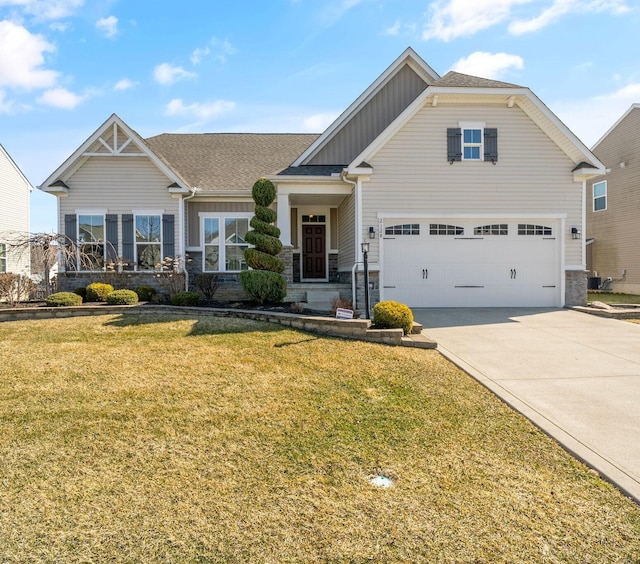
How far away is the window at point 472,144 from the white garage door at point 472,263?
187 centimetres

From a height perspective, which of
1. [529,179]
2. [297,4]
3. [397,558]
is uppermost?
[297,4]

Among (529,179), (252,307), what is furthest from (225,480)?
(529,179)

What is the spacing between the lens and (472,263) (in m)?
12.2

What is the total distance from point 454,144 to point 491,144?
1099mm

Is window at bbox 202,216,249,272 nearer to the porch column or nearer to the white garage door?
the porch column

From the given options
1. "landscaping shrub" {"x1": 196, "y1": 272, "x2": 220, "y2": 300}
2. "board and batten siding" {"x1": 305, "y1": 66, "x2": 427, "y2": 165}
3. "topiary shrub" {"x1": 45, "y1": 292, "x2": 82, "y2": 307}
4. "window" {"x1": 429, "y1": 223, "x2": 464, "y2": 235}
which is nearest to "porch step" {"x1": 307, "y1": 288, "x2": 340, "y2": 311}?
"landscaping shrub" {"x1": 196, "y1": 272, "x2": 220, "y2": 300}

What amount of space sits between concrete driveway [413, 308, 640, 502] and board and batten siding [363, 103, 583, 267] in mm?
3144

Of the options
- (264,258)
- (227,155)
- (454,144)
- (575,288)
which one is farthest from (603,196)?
(264,258)

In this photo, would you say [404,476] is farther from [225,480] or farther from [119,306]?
[119,306]

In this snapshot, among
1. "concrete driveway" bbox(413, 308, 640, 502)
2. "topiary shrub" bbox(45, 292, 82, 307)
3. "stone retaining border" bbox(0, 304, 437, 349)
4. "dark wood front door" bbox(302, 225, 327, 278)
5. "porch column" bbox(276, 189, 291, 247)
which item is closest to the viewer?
"concrete driveway" bbox(413, 308, 640, 502)

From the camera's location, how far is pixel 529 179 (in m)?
12.1

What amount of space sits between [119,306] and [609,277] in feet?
69.1

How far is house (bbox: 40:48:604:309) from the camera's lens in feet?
38.8

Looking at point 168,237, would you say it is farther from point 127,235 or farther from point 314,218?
point 314,218
